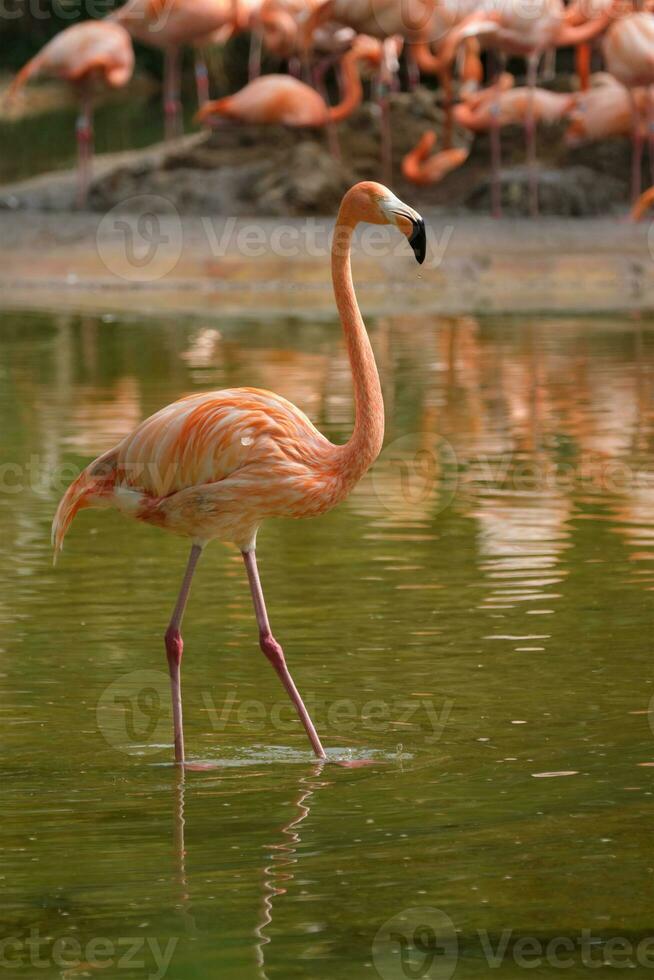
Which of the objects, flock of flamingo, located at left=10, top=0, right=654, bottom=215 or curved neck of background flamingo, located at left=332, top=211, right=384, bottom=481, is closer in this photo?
curved neck of background flamingo, located at left=332, top=211, right=384, bottom=481

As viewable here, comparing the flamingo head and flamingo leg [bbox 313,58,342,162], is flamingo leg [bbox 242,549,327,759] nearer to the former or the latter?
the flamingo head

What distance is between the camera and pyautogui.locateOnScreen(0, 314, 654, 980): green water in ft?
11.8

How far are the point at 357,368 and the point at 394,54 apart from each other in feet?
47.7

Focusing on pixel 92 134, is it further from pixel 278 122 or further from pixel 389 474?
pixel 389 474

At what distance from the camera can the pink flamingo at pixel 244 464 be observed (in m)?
4.68

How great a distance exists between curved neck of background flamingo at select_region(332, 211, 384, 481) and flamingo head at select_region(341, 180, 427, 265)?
0.04 meters

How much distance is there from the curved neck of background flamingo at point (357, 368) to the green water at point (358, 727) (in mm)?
646

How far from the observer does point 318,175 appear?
16.8 meters

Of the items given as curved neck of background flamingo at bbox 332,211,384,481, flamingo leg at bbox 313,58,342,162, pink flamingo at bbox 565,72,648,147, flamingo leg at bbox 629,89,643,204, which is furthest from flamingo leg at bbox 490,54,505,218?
curved neck of background flamingo at bbox 332,211,384,481

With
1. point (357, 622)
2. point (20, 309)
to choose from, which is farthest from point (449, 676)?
point (20, 309)

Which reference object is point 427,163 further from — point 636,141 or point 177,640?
point 177,640

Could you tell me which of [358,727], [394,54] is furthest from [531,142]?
[358,727]

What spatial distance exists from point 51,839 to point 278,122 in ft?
45.8

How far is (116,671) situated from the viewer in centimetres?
530
